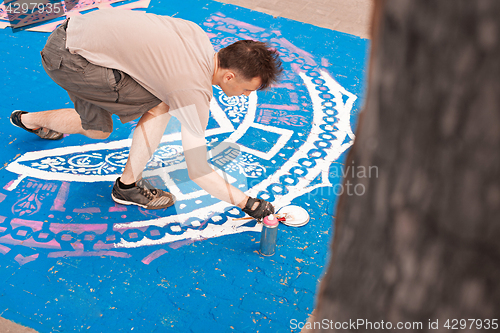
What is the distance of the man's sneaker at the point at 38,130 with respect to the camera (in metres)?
2.90

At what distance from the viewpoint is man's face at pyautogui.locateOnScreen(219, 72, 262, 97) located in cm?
222

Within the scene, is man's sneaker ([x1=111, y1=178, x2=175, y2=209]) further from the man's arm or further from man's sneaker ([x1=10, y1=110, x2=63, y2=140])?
man's sneaker ([x1=10, y1=110, x2=63, y2=140])

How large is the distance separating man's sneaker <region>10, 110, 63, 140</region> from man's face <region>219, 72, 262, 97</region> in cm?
156

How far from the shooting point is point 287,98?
3625 mm

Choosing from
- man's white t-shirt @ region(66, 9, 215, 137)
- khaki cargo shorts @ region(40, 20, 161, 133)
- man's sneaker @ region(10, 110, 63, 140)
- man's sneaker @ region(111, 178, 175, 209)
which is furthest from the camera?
man's sneaker @ region(10, 110, 63, 140)

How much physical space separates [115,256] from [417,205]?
2.22 meters

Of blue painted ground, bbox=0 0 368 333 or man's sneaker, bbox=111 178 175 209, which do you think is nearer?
blue painted ground, bbox=0 0 368 333

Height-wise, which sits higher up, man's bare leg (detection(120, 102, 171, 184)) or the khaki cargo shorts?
the khaki cargo shorts

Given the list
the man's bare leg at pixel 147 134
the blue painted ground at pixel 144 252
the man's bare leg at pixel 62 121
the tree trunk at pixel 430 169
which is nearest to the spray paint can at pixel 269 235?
the blue painted ground at pixel 144 252

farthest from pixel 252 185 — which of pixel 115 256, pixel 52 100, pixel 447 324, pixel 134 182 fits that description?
pixel 447 324

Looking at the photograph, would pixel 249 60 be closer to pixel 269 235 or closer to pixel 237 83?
pixel 237 83

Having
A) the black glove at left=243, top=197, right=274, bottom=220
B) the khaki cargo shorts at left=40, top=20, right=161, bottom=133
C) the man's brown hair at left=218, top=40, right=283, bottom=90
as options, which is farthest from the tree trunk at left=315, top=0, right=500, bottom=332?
the khaki cargo shorts at left=40, top=20, right=161, bottom=133

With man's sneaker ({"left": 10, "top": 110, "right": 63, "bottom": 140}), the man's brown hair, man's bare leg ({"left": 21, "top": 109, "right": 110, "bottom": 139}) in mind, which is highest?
the man's brown hair

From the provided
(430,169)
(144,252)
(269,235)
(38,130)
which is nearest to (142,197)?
(144,252)
